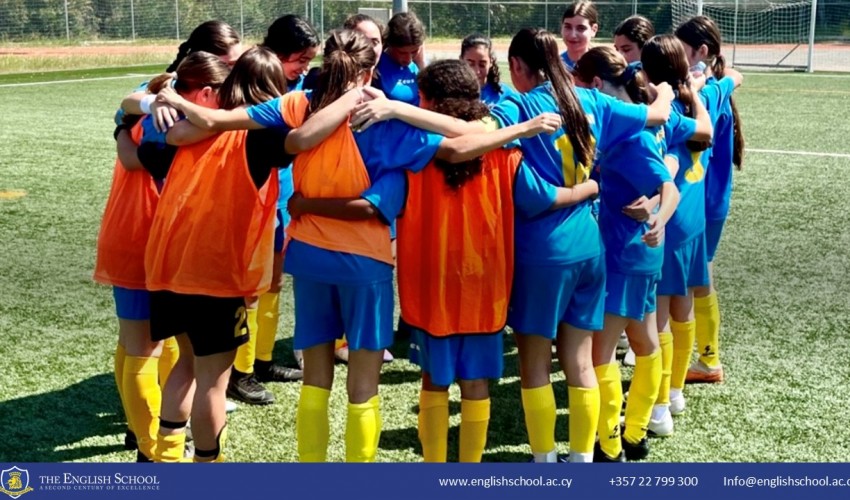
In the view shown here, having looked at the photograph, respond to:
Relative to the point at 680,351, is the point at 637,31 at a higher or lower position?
higher

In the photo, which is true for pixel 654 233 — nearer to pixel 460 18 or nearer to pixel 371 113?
pixel 371 113

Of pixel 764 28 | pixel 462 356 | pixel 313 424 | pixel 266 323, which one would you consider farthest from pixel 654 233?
pixel 764 28

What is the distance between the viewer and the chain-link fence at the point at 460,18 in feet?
99.3

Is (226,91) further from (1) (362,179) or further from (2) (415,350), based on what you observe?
(2) (415,350)

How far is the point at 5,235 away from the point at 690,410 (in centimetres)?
603

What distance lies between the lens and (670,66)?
4.43 m

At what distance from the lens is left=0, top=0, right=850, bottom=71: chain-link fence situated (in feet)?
99.3

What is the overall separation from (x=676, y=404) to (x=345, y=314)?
2096 mm

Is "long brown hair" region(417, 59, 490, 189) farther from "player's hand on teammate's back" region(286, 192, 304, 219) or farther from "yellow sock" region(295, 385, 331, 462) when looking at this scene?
"yellow sock" region(295, 385, 331, 462)

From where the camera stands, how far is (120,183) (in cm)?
420

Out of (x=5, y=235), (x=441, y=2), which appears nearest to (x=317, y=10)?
(x=441, y=2)

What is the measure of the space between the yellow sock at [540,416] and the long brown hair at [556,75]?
0.93 m

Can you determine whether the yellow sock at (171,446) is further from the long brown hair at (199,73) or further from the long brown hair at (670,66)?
the long brown hair at (670,66)

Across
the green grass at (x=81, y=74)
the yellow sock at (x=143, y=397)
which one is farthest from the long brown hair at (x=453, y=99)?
the green grass at (x=81, y=74)
